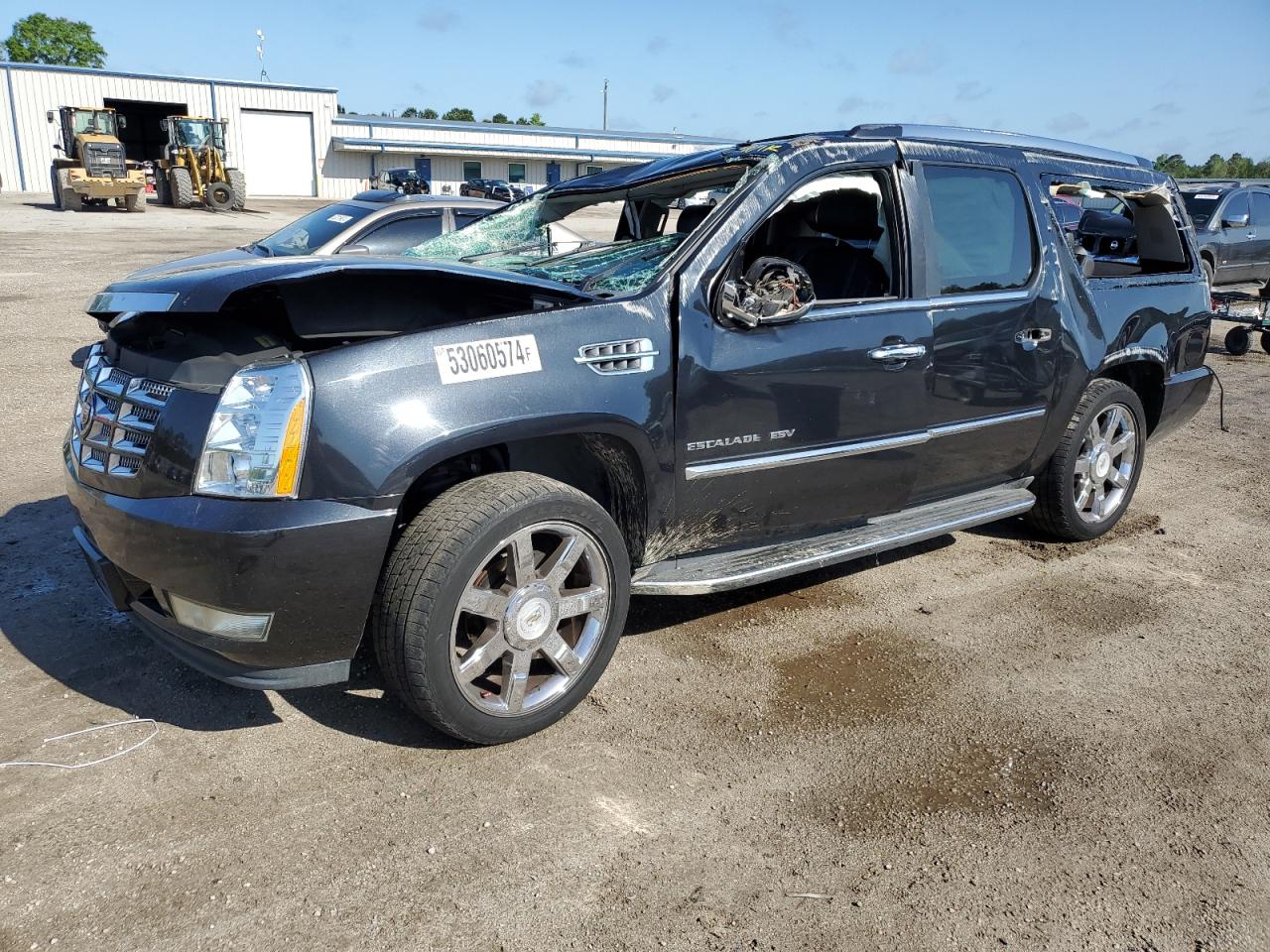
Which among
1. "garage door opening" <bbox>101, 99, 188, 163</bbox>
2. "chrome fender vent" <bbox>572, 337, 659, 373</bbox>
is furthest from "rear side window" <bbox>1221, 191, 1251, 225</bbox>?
"garage door opening" <bbox>101, 99, 188, 163</bbox>

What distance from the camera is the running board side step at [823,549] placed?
348 cm

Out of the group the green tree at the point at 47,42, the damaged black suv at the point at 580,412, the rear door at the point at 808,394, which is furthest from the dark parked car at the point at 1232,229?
the green tree at the point at 47,42

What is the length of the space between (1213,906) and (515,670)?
200 cm

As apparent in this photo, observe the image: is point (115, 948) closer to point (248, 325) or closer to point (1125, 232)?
point (248, 325)

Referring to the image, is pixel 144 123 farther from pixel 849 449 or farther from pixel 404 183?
pixel 849 449

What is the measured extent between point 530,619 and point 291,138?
54237 millimetres

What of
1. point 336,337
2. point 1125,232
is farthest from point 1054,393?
point 1125,232

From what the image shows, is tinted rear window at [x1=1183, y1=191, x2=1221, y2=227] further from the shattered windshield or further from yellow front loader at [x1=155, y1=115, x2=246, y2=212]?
yellow front loader at [x1=155, y1=115, x2=246, y2=212]

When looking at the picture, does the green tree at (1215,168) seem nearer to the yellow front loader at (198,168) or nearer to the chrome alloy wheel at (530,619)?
the yellow front loader at (198,168)

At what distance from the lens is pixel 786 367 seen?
3.57 m

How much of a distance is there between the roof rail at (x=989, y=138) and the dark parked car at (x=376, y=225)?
487 centimetres

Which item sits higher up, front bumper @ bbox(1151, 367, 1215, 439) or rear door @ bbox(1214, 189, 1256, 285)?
rear door @ bbox(1214, 189, 1256, 285)

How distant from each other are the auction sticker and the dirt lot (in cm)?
119

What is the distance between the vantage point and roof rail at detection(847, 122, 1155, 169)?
4055 millimetres
